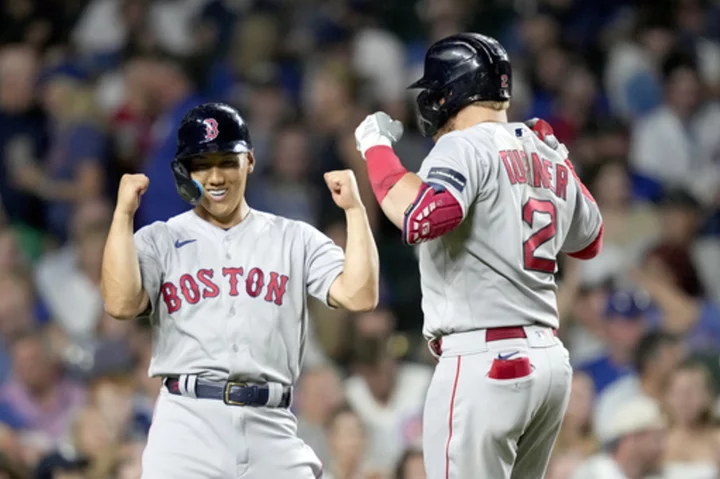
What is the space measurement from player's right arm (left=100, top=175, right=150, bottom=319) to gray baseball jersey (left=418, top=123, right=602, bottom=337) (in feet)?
3.02

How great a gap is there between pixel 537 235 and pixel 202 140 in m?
1.12

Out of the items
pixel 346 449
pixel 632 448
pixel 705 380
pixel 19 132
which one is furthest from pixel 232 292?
pixel 19 132

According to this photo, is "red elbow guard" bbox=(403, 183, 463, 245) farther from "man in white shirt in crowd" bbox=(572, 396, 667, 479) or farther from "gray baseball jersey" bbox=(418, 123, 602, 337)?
"man in white shirt in crowd" bbox=(572, 396, 667, 479)

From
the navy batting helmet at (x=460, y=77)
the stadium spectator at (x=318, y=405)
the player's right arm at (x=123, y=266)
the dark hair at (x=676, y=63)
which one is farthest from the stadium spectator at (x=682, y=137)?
the player's right arm at (x=123, y=266)

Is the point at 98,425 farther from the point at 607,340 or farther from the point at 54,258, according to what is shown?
the point at 607,340

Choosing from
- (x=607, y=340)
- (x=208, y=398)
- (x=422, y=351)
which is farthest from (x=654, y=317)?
(x=208, y=398)

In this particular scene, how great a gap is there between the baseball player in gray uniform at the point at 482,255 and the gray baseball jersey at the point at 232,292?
401 millimetres

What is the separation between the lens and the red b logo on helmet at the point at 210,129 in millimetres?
4352

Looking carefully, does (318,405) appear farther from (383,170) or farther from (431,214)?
(431,214)

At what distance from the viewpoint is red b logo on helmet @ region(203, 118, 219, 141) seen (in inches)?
171

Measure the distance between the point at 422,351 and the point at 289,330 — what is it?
3717 mm

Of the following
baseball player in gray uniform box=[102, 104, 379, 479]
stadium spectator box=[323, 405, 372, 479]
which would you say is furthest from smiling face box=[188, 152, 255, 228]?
stadium spectator box=[323, 405, 372, 479]

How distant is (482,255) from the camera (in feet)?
13.9

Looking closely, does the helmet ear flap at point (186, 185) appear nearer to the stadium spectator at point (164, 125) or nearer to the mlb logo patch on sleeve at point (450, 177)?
the mlb logo patch on sleeve at point (450, 177)
